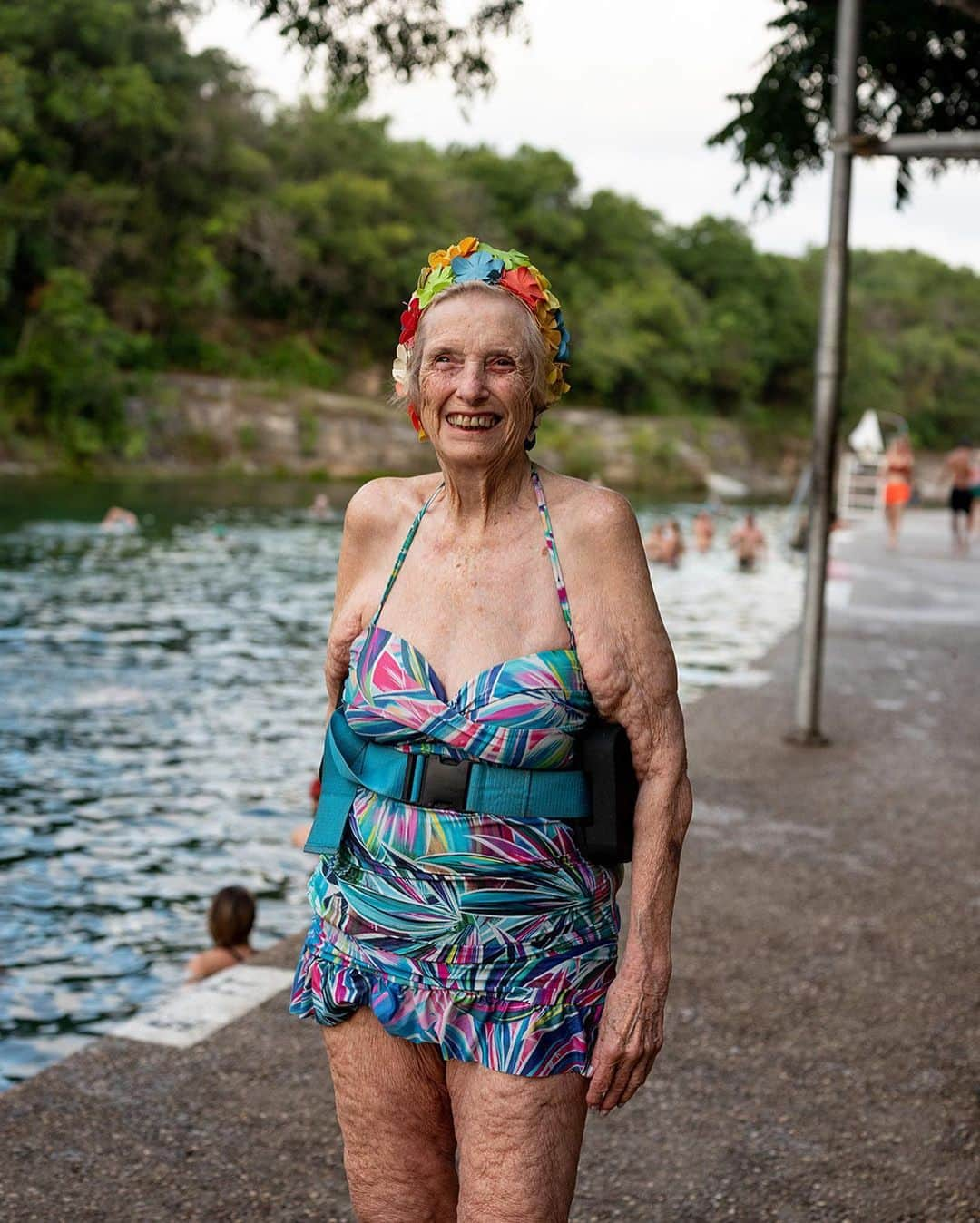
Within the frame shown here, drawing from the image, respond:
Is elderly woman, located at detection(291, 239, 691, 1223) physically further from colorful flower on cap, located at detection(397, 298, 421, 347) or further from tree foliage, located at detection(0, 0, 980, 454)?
tree foliage, located at detection(0, 0, 980, 454)

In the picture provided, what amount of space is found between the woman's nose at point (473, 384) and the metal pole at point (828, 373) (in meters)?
6.91

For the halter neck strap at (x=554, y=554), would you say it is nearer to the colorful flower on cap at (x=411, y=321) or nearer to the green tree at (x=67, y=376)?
the colorful flower on cap at (x=411, y=321)

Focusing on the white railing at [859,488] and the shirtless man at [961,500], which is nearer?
the shirtless man at [961,500]

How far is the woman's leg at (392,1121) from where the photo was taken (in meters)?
2.55

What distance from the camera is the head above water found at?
24.6 feet

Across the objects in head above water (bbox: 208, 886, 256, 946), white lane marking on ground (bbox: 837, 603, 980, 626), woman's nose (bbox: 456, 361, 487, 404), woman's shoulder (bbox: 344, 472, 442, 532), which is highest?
woman's nose (bbox: 456, 361, 487, 404)

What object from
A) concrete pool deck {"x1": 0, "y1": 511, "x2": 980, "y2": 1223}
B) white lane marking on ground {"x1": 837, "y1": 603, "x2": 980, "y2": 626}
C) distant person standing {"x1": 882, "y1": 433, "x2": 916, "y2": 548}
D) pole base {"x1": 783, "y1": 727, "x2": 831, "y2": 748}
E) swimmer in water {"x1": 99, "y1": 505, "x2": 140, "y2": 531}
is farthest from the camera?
swimmer in water {"x1": 99, "y1": 505, "x2": 140, "y2": 531}

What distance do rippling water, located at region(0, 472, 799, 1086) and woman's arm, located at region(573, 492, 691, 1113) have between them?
450 cm

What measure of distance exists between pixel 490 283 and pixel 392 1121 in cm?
145

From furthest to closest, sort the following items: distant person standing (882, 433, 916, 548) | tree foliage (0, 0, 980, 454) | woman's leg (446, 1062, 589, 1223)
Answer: tree foliage (0, 0, 980, 454)
distant person standing (882, 433, 916, 548)
woman's leg (446, 1062, 589, 1223)

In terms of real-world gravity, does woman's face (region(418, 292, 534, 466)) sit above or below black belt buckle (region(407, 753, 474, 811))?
above

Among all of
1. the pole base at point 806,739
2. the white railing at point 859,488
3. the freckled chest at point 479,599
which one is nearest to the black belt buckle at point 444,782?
the freckled chest at point 479,599

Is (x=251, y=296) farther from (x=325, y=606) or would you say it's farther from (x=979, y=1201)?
(x=979, y=1201)

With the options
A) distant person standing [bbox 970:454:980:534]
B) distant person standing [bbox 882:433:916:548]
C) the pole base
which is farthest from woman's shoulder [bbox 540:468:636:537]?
distant person standing [bbox 882:433:916:548]
